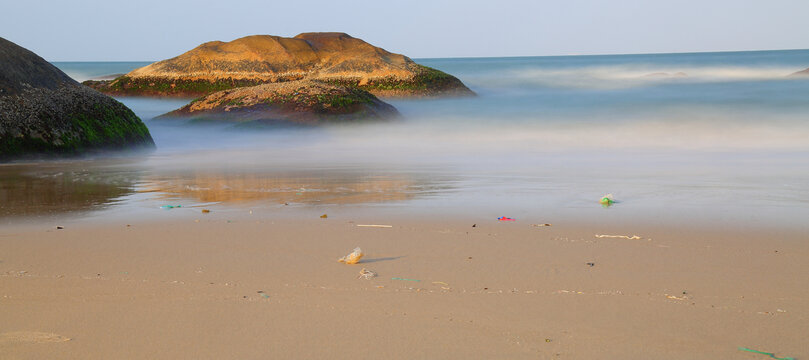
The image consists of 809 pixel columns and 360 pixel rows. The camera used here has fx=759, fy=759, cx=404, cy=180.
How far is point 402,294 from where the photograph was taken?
3309mm

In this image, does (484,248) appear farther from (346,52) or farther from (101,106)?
(346,52)

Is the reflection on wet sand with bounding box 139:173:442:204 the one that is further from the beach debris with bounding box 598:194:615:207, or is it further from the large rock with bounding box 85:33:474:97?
the large rock with bounding box 85:33:474:97

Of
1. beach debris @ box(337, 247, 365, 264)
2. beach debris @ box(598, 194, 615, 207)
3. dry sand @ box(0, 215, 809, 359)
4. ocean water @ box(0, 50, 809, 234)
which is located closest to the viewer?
dry sand @ box(0, 215, 809, 359)

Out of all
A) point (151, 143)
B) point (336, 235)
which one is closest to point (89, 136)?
point (151, 143)

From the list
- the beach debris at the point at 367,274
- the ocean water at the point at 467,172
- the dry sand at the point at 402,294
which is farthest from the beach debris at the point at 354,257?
the ocean water at the point at 467,172

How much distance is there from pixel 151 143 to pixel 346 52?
15.1 m

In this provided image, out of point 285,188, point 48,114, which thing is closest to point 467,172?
point 285,188

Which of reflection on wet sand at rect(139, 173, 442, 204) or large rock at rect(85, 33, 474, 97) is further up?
large rock at rect(85, 33, 474, 97)

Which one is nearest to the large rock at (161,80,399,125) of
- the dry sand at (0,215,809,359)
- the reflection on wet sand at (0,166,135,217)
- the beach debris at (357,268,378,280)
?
the reflection on wet sand at (0,166,135,217)

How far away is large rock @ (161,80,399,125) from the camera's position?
1591cm

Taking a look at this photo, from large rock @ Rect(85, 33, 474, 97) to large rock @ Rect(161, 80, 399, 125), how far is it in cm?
696

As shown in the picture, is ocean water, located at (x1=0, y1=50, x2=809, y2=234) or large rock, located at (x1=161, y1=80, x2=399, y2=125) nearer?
ocean water, located at (x1=0, y1=50, x2=809, y2=234)

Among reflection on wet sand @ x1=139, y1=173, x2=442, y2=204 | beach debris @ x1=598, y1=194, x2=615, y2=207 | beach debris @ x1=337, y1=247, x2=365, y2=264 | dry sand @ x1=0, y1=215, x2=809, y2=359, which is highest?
reflection on wet sand @ x1=139, y1=173, x2=442, y2=204

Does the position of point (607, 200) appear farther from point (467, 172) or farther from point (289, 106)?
point (289, 106)
